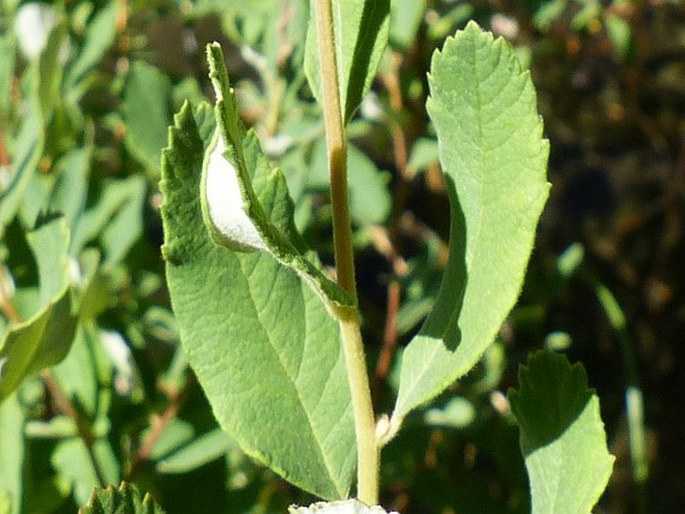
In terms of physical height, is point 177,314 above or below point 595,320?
above

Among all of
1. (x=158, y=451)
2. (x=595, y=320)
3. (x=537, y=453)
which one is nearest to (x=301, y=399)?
(x=537, y=453)

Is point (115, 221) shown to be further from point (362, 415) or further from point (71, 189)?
point (362, 415)

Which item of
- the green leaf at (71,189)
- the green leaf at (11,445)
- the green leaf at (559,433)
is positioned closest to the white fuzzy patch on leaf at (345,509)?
the green leaf at (559,433)

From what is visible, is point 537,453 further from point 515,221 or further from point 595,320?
point 595,320

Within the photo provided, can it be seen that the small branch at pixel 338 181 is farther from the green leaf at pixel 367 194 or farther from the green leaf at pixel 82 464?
the green leaf at pixel 367 194

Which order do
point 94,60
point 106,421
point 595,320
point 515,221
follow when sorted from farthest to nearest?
point 595,320 < point 94,60 < point 106,421 < point 515,221

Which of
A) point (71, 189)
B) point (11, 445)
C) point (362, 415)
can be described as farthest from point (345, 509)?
point (71, 189)
